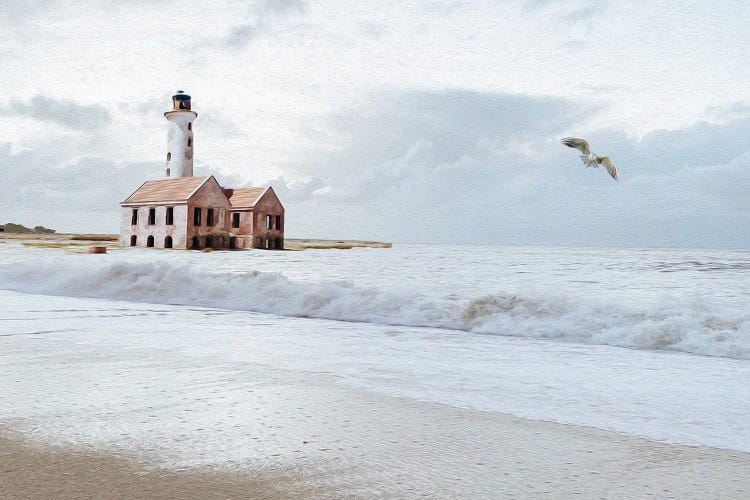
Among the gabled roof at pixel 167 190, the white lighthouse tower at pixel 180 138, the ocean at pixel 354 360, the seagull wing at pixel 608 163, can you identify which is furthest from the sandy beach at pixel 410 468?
the white lighthouse tower at pixel 180 138

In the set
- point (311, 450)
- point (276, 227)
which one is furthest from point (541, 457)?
point (276, 227)

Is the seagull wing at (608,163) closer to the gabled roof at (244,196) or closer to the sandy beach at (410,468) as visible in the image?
the sandy beach at (410,468)

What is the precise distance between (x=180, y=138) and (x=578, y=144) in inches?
1773

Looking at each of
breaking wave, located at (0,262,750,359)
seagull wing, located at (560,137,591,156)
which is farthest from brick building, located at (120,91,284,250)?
seagull wing, located at (560,137,591,156)

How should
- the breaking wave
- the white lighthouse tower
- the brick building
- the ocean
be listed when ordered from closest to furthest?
the ocean < the breaking wave < the brick building < the white lighthouse tower

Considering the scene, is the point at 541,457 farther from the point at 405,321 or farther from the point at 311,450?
the point at 405,321

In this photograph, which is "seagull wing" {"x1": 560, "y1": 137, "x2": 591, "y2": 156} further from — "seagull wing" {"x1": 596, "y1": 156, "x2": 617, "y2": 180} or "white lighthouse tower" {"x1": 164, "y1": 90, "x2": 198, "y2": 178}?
"white lighthouse tower" {"x1": 164, "y1": 90, "x2": 198, "y2": 178}

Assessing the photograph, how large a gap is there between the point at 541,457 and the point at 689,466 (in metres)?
0.63

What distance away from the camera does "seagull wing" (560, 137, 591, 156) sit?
11547mm

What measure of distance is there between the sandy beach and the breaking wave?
16.1ft

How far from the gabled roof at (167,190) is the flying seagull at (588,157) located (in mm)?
35899

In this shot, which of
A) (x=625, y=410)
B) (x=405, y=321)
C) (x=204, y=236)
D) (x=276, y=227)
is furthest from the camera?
(x=276, y=227)

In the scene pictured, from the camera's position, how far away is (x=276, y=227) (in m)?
51.6

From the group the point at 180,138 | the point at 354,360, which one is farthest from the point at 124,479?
the point at 180,138
